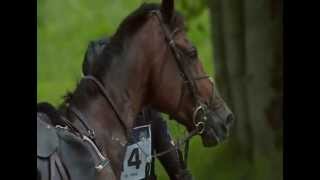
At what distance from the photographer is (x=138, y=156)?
112 inches

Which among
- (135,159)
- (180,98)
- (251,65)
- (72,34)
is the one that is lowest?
(135,159)

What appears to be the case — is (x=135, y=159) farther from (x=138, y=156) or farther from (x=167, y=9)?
(x=167, y=9)

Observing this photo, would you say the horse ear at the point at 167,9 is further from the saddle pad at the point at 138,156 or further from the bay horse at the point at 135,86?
the saddle pad at the point at 138,156

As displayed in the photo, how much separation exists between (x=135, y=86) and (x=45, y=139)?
16.4 inches

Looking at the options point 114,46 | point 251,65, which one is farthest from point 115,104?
point 251,65

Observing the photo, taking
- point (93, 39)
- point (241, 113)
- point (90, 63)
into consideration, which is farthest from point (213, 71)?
point (90, 63)

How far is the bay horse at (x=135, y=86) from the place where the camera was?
96.2 inches

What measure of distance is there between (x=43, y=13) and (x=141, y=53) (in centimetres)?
46

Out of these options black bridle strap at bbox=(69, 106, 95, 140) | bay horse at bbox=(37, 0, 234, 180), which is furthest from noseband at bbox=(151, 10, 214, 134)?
black bridle strap at bbox=(69, 106, 95, 140)

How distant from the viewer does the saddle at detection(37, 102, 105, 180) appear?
2207mm

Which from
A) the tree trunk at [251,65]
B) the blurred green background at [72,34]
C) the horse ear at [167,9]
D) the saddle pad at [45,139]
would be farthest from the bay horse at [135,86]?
the tree trunk at [251,65]

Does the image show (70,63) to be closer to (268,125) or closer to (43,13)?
(43,13)
